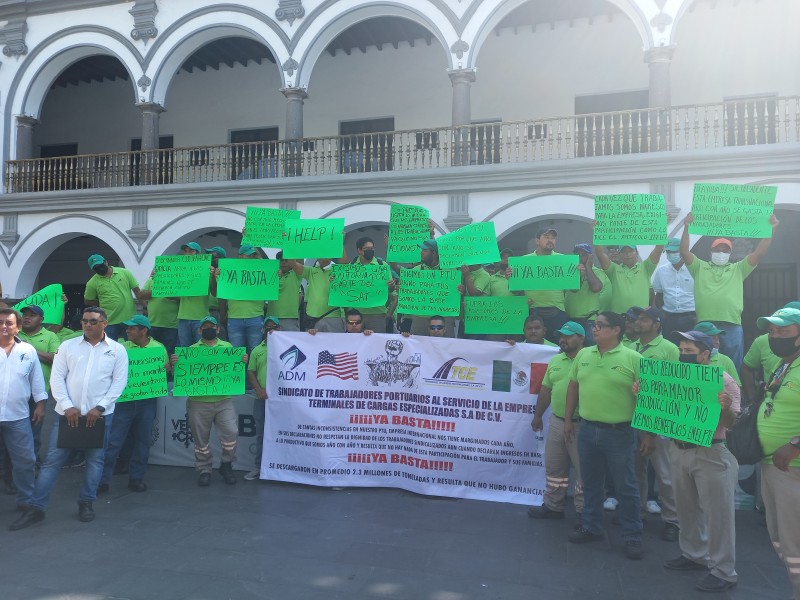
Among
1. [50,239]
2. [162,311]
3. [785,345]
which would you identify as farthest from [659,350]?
[50,239]

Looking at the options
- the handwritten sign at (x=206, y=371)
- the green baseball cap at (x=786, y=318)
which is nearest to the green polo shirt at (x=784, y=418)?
the green baseball cap at (x=786, y=318)

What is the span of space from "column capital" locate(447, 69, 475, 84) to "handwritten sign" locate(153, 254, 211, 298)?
22.4 ft

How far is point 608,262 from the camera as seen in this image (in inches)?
245

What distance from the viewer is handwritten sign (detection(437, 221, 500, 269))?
22.0 feet

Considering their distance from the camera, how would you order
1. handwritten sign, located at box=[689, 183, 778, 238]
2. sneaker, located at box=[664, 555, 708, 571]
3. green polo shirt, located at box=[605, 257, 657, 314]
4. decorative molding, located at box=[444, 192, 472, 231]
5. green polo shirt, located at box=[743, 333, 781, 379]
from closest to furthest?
sneaker, located at box=[664, 555, 708, 571] → green polo shirt, located at box=[743, 333, 781, 379] → handwritten sign, located at box=[689, 183, 778, 238] → green polo shirt, located at box=[605, 257, 657, 314] → decorative molding, located at box=[444, 192, 472, 231]

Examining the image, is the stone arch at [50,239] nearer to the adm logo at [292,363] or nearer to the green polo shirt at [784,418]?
the adm logo at [292,363]

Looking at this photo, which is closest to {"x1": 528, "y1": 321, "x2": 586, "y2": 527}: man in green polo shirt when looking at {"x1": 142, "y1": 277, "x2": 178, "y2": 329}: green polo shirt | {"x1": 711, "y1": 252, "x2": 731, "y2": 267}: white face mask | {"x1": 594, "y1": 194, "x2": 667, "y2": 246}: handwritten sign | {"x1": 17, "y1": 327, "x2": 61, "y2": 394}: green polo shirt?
{"x1": 594, "y1": 194, "x2": 667, "y2": 246}: handwritten sign

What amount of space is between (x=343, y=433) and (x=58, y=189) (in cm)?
1210

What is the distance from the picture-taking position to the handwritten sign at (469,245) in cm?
669

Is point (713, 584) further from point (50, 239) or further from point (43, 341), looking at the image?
point (50, 239)

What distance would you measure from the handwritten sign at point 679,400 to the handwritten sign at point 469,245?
257 cm

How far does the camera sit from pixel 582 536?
4.78 metres

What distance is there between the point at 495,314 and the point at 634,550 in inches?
104

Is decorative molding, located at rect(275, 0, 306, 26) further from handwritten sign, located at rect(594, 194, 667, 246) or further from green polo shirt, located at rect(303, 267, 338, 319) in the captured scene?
handwritten sign, located at rect(594, 194, 667, 246)
